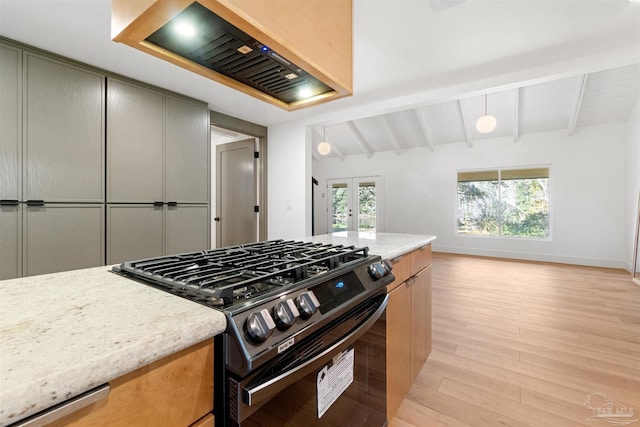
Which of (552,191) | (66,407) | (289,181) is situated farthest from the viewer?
(552,191)

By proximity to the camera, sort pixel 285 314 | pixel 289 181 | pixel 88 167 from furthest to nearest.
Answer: pixel 289 181 → pixel 88 167 → pixel 285 314

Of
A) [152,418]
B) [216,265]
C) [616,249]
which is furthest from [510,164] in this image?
[152,418]

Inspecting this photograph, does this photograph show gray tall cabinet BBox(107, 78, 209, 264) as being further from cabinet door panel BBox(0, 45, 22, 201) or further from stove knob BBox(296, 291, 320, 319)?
stove knob BBox(296, 291, 320, 319)

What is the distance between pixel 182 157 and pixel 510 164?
6101 mm

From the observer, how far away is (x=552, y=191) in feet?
17.9

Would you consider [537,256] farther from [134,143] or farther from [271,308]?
[134,143]

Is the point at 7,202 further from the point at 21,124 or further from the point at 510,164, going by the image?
the point at 510,164

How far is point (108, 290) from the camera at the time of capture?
76 centimetres

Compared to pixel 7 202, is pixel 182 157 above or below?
above

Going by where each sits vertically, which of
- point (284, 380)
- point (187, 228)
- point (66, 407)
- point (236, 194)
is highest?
point (236, 194)

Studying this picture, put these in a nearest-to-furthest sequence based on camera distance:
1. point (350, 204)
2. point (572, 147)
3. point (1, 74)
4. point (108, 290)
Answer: point (108, 290), point (1, 74), point (572, 147), point (350, 204)

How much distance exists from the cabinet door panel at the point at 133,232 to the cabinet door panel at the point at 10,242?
517mm

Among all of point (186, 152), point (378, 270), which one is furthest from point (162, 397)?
point (186, 152)

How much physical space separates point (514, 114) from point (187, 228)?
18.2ft
